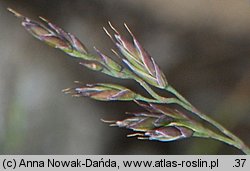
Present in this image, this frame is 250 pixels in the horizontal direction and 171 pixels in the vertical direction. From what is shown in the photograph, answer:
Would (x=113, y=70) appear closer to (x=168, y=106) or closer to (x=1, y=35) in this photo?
(x=168, y=106)

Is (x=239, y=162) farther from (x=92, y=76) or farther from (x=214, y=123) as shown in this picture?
(x=92, y=76)

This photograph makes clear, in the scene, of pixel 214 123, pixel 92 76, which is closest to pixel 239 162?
pixel 214 123

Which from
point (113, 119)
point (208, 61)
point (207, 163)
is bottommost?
point (207, 163)

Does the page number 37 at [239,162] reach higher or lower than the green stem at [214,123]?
lower

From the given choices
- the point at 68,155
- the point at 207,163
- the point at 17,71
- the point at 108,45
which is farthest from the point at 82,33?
the point at 207,163

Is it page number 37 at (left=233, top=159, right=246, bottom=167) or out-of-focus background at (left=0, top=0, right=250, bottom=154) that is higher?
out-of-focus background at (left=0, top=0, right=250, bottom=154)

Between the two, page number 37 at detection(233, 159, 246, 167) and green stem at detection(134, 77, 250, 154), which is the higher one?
green stem at detection(134, 77, 250, 154)

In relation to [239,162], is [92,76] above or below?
above

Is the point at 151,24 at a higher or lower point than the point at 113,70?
higher
